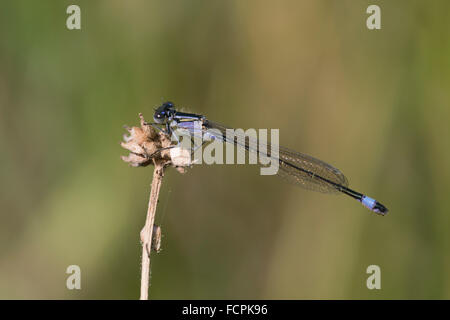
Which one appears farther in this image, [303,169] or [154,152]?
[303,169]

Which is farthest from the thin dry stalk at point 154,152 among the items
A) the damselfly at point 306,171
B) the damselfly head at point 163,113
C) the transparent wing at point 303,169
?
the transparent wing at point 303,169

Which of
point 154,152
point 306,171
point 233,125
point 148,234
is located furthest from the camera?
point 233,125

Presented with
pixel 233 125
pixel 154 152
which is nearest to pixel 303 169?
pixel 233 125

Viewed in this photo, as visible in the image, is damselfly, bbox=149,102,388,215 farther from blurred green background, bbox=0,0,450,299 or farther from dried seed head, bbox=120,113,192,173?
dried seed head, bbox=120,113,192,173

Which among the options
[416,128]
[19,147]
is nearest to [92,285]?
[19,147]

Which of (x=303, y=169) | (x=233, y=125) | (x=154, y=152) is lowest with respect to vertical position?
(x=154, y=152)

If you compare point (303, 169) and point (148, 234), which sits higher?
point (303, 169)

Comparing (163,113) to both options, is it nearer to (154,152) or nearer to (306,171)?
(154,152)
